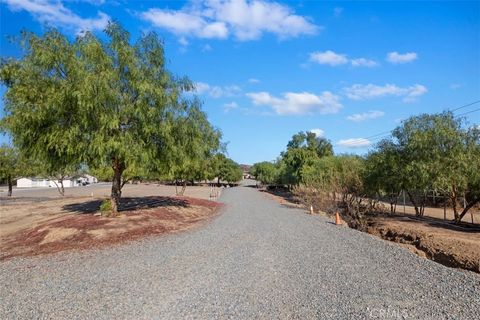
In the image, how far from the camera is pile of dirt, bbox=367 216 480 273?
14702 millimetres

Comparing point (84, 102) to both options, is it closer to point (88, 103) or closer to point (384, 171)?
point (88, 103)

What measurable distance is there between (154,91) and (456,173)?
17227mm

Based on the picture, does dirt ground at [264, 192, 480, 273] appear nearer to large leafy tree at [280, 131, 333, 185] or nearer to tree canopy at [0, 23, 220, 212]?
tree canopy at [0, 23, 220, 212]

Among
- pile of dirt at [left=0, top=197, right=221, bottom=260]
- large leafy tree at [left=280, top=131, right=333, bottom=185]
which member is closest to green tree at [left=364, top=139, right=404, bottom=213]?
pile of dirt at [left=0, top=197, right=221, bottom=260]

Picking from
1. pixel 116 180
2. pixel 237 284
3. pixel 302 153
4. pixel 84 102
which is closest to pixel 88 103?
pixel 84 102

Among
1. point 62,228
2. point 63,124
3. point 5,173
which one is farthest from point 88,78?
point 5,173

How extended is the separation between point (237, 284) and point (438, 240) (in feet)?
47.0

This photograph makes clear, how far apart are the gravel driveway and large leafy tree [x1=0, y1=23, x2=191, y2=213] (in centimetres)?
519

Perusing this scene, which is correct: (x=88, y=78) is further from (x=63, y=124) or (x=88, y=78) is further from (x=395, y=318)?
(x=395, y=318)

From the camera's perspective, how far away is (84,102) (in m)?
14.3

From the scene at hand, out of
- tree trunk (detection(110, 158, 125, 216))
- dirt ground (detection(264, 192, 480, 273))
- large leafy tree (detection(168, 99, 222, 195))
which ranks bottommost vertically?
dirt ground (detection(264, 192, 480, 273))

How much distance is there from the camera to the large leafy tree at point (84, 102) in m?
14.7

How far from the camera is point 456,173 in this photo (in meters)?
22.0

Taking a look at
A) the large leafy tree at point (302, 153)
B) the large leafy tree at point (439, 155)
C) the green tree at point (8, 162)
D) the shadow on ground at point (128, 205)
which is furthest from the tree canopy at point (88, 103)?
the large leafy tree at point (302, 153)
